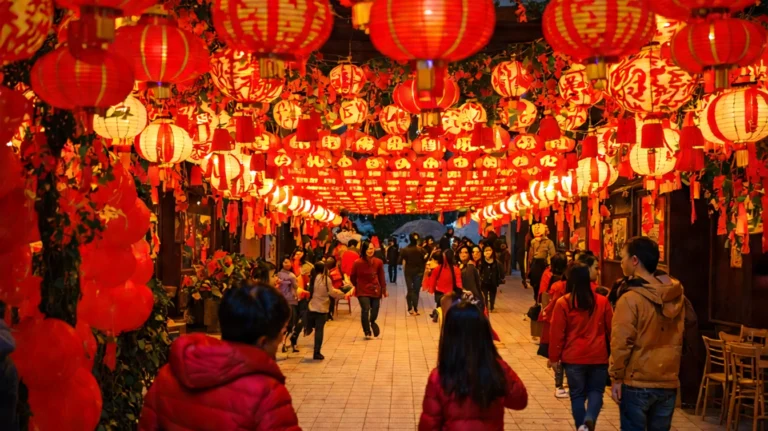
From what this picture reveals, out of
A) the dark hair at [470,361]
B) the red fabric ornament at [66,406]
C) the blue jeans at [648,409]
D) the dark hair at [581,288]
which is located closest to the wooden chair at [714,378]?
the dark hair at [581,288]

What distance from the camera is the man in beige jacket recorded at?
18.6ft

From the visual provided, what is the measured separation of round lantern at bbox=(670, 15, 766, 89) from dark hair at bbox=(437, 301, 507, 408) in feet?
7.31

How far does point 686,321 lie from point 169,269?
10.6 meters

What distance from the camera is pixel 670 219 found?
10.7 metres

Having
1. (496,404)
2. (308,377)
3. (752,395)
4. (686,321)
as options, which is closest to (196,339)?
(496,404)

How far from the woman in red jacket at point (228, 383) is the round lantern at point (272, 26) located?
69.4 inches

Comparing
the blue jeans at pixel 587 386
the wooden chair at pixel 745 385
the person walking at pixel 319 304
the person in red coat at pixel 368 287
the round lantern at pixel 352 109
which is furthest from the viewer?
the person in red coat at pixel 368 287

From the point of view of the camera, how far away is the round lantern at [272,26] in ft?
14.9

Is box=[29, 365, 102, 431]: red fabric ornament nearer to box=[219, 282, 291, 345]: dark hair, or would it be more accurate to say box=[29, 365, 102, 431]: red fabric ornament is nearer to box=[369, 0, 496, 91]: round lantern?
box=[219, 282, 291, 345]: dark hair

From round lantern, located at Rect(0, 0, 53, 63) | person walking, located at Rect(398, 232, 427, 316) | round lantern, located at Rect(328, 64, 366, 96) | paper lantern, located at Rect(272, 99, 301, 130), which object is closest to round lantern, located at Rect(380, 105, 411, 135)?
paper lantern, located at Rect(272, 99, 301, 130)

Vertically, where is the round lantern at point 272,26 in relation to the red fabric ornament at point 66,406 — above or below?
above

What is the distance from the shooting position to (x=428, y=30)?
4387mm

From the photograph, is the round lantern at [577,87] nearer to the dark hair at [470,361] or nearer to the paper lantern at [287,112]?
the paper lantern at [287,112]

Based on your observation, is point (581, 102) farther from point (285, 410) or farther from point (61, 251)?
point (285, 410)
